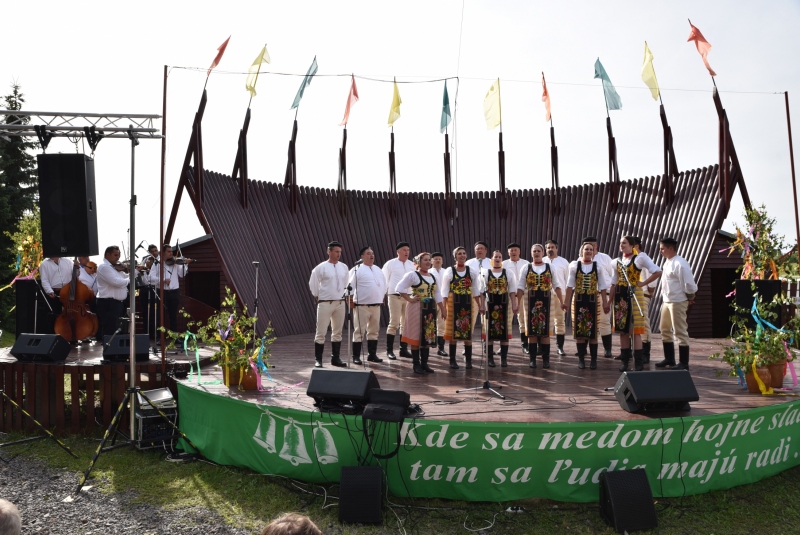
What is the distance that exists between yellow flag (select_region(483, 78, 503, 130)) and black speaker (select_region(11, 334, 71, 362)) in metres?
8.68

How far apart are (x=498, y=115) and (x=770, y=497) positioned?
9017 millimetres

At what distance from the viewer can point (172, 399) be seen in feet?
19.0

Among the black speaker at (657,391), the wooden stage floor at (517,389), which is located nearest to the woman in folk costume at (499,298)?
the wooden stage floor at (517,389)

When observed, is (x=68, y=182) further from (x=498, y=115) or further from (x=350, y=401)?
(x=498, y=115)

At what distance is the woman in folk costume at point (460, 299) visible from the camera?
6.94 meters

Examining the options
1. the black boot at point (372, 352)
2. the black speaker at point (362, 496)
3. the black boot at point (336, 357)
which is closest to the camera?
the black speaker at point (362, 496)

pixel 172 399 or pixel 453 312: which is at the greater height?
pixel 453 312

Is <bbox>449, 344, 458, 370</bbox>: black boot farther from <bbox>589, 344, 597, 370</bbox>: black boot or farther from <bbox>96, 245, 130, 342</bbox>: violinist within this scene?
<bbox>96, 245, 130, 342</bbox>: violinist

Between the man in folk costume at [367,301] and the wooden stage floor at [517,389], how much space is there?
30cm

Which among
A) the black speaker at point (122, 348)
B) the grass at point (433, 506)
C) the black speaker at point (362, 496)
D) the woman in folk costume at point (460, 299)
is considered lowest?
the grass at point (433, 506)

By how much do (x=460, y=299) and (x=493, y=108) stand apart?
21.2 ft

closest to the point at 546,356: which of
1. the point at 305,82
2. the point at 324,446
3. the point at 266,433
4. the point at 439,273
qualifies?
the point at 439,273

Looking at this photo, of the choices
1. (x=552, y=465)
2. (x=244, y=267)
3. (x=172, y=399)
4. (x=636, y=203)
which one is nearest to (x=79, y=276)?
(x=244, y=267)

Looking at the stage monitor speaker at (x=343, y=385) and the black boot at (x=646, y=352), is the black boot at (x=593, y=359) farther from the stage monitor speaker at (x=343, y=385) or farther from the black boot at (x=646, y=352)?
the stage monitor speaker at (x=343, y=385)
